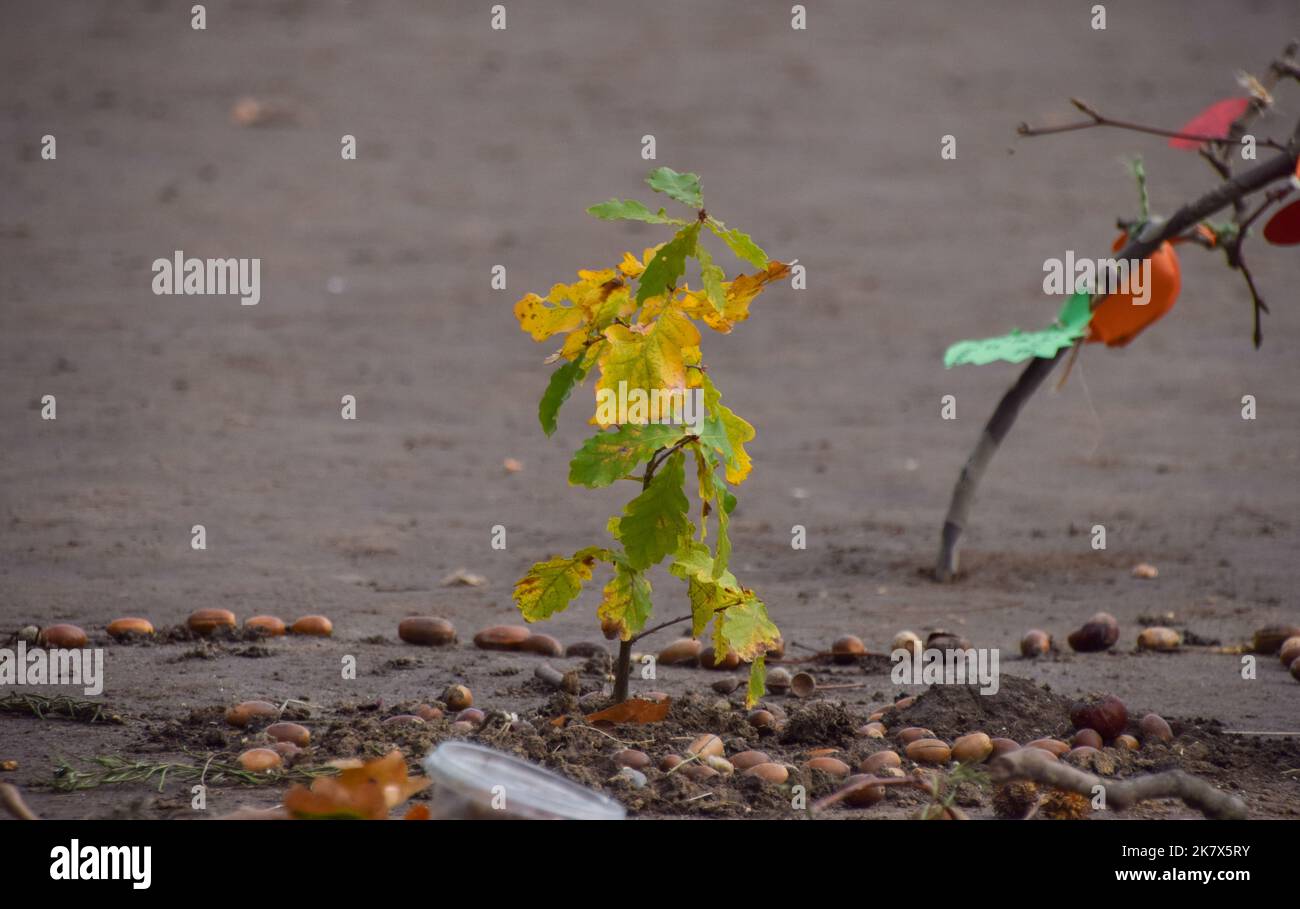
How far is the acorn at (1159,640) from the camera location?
4.59 meters

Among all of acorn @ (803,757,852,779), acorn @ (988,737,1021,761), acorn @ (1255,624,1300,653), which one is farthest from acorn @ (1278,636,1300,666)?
acorn @ (803,757,852,779)

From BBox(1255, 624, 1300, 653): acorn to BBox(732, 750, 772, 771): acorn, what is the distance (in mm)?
2047

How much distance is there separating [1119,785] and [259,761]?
69.3 inches

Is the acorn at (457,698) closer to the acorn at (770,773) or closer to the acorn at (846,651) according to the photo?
the acorn at (770,773)

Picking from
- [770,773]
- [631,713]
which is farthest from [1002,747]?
[631,713]

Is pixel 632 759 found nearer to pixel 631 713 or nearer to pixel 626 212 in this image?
pixel 631 713

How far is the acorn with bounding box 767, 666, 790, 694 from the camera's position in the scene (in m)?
4.07

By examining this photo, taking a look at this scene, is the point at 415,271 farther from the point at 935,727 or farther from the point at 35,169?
the point at 935,727

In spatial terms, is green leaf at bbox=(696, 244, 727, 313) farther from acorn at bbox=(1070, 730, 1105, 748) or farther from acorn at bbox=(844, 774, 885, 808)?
acorn at bbox=(1070, 730, 1105, 748)

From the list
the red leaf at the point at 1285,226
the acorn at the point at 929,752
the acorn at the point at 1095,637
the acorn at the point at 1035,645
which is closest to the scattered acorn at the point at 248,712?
the acorn at the point at 929,752

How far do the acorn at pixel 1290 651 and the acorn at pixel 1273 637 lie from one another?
66mm

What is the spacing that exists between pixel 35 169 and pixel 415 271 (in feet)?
10.2

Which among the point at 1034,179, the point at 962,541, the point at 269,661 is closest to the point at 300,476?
the point at 269,661
